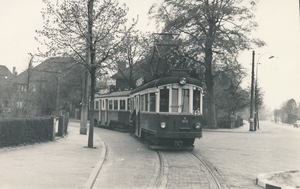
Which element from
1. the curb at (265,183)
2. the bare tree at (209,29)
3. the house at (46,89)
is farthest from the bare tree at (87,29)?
the bare tree at (209,29)

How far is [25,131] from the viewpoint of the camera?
12.8m

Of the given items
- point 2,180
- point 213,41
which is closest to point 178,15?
point 213,41

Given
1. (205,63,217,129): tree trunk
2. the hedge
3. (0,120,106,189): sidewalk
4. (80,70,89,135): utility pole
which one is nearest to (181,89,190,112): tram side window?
(0,120,106,189): sidewalk

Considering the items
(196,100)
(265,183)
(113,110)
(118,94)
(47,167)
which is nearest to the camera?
(265,183)

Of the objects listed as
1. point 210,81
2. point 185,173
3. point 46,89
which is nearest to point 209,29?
point 210,81

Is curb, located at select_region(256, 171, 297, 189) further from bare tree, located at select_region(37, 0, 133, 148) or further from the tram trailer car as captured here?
the tram trailer car

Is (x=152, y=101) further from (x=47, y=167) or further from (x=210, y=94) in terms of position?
(x=210, y=94)

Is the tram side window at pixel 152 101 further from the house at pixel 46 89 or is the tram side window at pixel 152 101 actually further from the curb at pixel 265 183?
the curb at pixel 265 183

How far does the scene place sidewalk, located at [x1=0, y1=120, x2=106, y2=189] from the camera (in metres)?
7.00

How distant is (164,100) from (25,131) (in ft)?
17.4

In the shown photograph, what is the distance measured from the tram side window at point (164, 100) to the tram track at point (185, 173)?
5.72 ft

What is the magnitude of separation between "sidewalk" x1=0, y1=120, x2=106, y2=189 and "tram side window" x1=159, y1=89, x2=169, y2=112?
272cm

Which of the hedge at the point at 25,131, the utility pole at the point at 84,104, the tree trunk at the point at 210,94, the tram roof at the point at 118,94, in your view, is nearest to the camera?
the hedge at the point at 25,131

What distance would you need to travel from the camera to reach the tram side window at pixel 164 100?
12.9m
